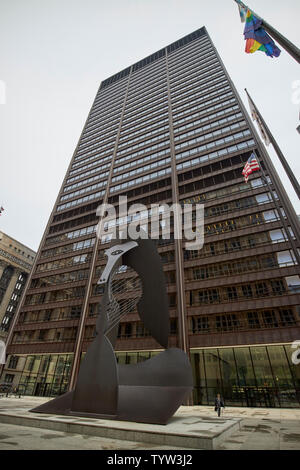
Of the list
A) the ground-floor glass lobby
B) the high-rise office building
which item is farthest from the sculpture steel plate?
the ground-floor glass lobby

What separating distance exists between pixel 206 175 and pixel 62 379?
32.0m

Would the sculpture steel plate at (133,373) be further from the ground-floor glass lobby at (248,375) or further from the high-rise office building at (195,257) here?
the ground-floor glass lobby at (248,375)

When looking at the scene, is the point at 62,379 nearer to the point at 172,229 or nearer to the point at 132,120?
the point at 172,229

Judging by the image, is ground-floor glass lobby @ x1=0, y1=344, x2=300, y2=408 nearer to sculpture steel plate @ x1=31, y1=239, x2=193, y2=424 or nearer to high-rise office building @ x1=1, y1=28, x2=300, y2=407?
high-rise office building @ x1=1, y1=28, x2=300, y2=407

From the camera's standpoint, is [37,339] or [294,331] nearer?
[294,331]

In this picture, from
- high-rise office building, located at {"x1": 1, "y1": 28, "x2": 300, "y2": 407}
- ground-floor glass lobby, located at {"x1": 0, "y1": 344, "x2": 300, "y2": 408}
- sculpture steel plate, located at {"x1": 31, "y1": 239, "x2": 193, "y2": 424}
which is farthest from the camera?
high-rise office building, located at {"x1": 1, "y1": 28, "x2": 300, "y2": 407}

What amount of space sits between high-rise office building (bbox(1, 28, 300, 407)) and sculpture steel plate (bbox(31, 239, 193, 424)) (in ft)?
8.10

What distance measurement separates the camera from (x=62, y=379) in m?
27.0

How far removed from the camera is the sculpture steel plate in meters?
8.53

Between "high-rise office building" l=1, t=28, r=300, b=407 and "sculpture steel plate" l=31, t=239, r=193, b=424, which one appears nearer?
"sculpture steel plate" l=31, t=239, r=193, b=424

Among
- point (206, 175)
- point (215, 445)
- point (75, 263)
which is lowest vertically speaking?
point (215, 445)

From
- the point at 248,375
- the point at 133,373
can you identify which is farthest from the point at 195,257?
the point at 133,373

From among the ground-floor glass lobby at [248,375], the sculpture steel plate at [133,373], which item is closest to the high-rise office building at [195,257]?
the ground-floor glass lobby at [248,375]
